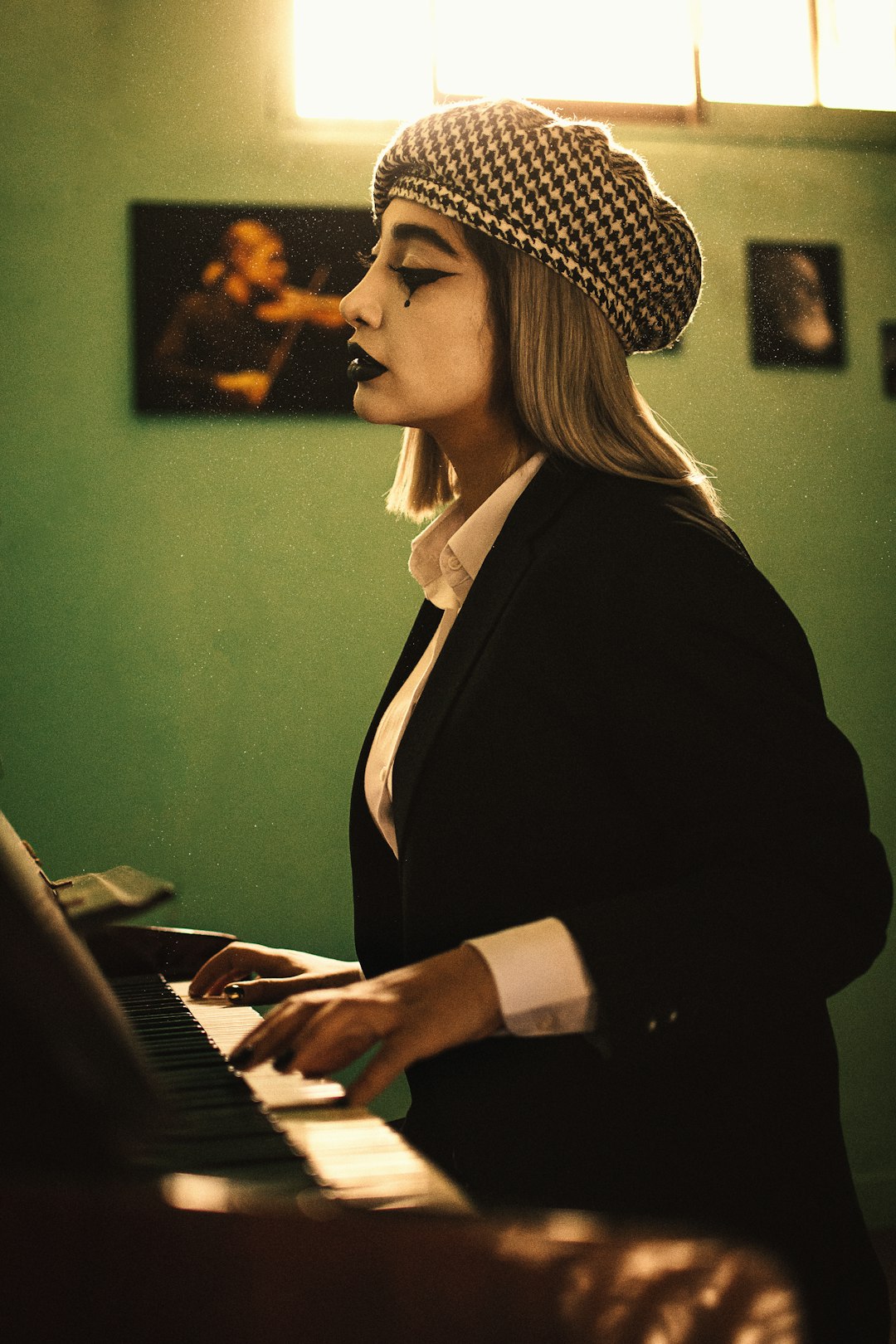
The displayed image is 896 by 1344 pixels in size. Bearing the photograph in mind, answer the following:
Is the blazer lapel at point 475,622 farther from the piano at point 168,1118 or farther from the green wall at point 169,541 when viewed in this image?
the green wall at point 169,541

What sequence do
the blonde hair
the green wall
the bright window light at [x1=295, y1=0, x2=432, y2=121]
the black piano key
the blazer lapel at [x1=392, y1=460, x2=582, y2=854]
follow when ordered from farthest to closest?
the bright window light at [x1=295, y1=0, x2=432, y2=121] < the green wall < the blonde hair < the blazer lapel at [x1=392, y1=460, x2=582, y2=854] < the black piano key

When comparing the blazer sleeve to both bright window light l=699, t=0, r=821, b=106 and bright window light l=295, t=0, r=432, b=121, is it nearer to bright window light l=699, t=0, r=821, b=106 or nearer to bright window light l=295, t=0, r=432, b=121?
bright window light l=295, t=0, r=432, b=121

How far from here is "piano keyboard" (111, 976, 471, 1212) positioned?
1.77 feet

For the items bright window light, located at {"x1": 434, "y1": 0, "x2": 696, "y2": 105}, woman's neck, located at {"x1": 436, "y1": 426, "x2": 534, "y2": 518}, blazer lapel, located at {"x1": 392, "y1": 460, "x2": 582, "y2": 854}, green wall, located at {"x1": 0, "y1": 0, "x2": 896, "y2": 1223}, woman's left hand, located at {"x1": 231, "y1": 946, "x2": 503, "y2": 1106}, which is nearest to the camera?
woman's left hand, located at {"x1": 231, "y1": 946, "x2": 503, "y2": 1106}

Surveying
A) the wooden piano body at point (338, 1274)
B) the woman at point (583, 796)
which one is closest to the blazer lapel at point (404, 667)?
the woman at point (583, 796)

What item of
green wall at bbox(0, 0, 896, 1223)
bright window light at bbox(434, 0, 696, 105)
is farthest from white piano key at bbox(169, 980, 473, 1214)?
bright window light at bbox(434, 0, 696, 105)

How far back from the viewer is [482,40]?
9.87 ft

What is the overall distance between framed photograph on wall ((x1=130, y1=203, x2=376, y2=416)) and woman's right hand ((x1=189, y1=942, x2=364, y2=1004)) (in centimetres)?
166

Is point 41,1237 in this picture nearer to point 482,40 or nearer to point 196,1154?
point 196,1154

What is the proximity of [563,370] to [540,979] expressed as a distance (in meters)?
0.72

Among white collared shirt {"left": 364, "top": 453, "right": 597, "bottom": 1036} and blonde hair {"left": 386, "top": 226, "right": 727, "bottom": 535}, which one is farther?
blonde hair {"left": 386, "top": 226, "right": 727, "bottom": 535}

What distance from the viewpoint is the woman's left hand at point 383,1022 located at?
29.9 inches

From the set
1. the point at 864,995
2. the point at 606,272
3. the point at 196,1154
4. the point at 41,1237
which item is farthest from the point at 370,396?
the point at 864,995

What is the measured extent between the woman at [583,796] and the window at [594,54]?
1.71 metres
